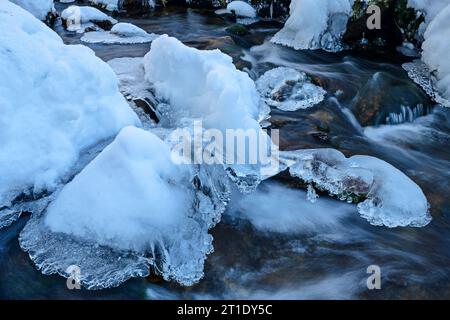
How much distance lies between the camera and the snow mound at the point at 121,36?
9.17 m

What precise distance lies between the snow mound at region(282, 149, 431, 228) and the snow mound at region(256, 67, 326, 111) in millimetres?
1790

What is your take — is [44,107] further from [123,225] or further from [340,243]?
[340,243]

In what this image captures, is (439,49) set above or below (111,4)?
below

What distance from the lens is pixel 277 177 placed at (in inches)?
186

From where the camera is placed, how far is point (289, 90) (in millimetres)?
6859

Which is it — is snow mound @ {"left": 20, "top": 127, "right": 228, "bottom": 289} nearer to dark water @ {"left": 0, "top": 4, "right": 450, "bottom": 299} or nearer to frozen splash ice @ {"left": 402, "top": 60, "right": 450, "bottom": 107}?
dark water @ {"left": 0, "top": 4, "right": 450, "bottom": 299}

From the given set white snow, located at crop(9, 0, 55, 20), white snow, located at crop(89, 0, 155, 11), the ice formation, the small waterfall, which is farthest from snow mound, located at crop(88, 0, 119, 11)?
the ice formation

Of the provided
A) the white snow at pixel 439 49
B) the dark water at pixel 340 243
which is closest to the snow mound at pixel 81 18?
the dark water at pixel 340 243

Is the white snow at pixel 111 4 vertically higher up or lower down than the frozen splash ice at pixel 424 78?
higher up

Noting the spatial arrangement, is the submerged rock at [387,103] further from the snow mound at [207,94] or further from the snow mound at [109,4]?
the snow mound at [109,4]

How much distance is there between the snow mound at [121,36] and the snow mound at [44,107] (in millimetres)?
4286

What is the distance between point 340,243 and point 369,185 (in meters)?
0.84

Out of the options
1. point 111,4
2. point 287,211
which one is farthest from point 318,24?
point 111,4

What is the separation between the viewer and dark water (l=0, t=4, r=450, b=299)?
330 cm
